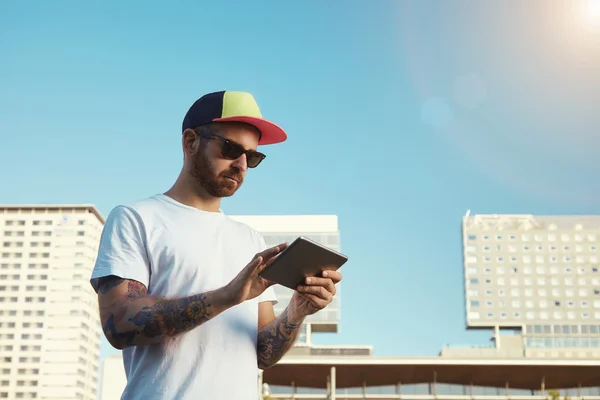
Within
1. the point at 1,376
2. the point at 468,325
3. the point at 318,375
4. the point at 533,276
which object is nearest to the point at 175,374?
the point at 318,375

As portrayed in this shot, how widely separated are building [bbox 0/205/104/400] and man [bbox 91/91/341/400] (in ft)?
434

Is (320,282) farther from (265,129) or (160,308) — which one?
(265,129)

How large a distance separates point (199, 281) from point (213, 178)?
38 cm

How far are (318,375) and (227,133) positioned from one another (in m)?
49.7

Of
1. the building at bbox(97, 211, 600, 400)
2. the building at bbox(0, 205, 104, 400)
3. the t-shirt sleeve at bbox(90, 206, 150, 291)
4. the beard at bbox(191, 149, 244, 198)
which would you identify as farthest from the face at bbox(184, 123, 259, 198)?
the building at bbox(0, 205, 104, 400)

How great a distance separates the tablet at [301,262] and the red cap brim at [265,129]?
55 centimetres

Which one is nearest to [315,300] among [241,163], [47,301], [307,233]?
[241,163]

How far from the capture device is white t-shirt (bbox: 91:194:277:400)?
7.30ft

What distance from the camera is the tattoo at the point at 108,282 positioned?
2.23m

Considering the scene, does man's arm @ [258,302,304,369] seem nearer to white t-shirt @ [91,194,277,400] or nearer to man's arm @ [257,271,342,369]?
man's arm @ [257,271,342,369]

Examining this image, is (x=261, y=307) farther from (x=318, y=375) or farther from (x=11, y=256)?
(x=11, y=256)

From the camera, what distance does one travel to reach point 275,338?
8.61ft

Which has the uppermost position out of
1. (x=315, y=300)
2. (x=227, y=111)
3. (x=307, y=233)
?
(x=307, y=233)

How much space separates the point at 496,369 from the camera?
50312 millimetres
